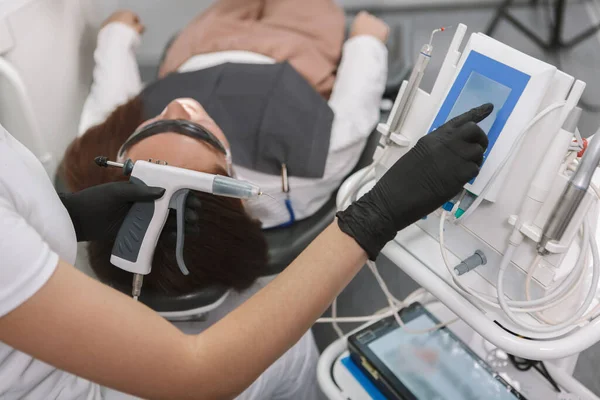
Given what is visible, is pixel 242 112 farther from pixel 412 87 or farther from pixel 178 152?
pixel 412 87

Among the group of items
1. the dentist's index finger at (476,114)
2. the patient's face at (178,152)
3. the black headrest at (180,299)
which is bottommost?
the black headrest at (180,299)

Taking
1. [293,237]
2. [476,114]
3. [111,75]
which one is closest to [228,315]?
[476,114]

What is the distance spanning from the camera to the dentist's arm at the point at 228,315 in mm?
527

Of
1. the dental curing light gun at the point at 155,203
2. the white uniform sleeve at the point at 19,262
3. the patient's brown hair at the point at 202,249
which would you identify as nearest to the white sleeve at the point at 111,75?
the patient's brown hair at the point at 202,249

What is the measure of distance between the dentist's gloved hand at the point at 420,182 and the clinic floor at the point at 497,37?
0.21 m

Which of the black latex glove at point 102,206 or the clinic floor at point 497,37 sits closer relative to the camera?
the black latex glove at point 102,206

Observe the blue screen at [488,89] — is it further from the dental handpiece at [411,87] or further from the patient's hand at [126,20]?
the patient's hand at [126,20]

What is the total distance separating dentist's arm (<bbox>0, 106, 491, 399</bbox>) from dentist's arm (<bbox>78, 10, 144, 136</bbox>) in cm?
102

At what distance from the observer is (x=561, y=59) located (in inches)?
91.4

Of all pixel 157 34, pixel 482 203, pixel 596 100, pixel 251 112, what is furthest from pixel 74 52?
pixel 596 100

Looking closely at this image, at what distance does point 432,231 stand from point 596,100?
1.76 meters

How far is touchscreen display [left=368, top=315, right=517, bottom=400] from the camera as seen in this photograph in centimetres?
88

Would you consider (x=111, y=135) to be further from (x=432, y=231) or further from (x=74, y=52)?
(x=432, y=231)

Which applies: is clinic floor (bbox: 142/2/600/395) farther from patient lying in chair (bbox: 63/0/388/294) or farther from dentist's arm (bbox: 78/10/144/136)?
dentist's arm (bbox: 78/10/144/136)
